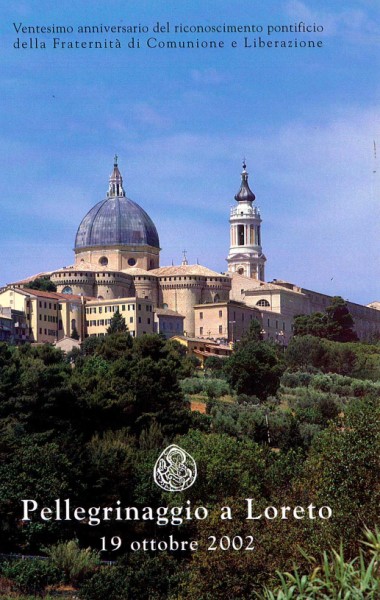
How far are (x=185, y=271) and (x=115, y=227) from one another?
7.05 m

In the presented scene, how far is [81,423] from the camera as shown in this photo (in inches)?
1492

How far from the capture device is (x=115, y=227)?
335 feet

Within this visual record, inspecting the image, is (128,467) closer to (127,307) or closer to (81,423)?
(81,423)

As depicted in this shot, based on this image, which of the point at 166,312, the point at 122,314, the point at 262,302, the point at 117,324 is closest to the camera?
the point at 117,324

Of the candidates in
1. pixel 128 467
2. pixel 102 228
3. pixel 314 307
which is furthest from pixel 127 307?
pixel 128 467

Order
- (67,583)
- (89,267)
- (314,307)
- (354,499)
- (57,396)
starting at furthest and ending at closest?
1. (314,307)
2. (89,267)
3. (57,396)
4. (67,583)
5. (354,499)

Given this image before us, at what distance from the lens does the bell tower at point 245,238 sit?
389 feet

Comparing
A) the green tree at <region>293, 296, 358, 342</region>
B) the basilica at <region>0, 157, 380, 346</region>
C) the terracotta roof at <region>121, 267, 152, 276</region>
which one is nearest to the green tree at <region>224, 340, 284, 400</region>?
the basilica at <region>0, 157, 380, 346</region>

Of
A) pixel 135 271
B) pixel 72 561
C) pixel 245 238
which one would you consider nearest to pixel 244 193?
pixel 245 238

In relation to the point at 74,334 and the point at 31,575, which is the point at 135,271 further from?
the point at 31,575

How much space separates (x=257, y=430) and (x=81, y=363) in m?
11.0

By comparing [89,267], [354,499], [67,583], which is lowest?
[67,583]

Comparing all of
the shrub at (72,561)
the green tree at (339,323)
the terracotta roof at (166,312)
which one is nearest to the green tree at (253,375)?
the shrub at (72,561)

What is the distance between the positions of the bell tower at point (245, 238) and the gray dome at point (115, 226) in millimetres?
15594
